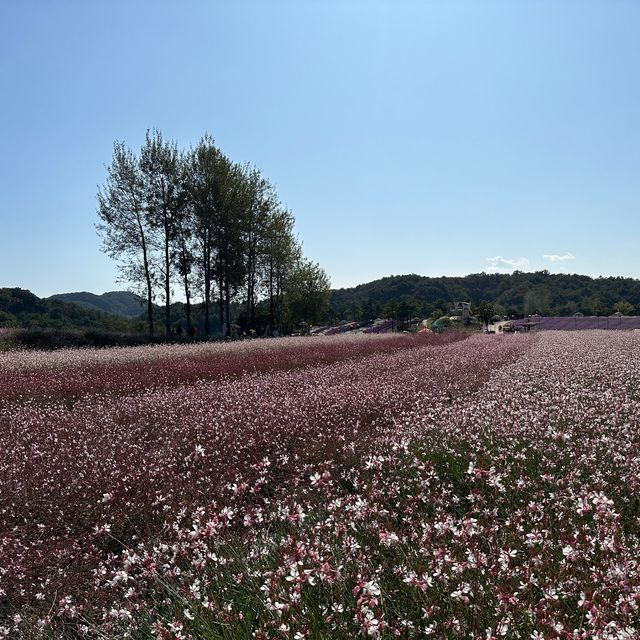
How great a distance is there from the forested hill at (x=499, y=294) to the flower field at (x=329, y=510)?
213ft

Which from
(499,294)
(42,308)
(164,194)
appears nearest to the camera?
(164,194)

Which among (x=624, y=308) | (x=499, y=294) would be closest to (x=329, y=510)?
(x=624, y=308)

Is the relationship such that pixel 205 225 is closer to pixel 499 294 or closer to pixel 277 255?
pixel 277 255

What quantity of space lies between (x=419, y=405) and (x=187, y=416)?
354cm

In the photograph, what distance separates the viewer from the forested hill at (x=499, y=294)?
89681mm

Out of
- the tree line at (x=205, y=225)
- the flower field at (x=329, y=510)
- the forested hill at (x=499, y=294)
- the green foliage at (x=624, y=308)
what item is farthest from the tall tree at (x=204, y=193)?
the green foliage at (x=624, y=308)

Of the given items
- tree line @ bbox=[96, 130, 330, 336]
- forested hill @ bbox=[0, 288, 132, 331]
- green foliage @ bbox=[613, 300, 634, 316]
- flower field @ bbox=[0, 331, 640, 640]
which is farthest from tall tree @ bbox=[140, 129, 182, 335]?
green foliage @ bbox=[613, 300, 634, 316]

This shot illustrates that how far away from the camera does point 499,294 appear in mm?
123375

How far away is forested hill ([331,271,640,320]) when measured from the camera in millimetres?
89681

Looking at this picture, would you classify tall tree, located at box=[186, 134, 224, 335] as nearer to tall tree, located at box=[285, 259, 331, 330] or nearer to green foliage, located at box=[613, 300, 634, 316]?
tall tree, located at box=[285, 259, 331, 330]

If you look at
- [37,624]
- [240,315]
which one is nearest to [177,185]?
[240,315]

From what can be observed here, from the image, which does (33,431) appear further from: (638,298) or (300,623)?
(638,298)

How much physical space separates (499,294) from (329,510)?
421 feet

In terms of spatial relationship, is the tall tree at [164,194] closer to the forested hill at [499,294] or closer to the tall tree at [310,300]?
the tall tree at [310,300]
